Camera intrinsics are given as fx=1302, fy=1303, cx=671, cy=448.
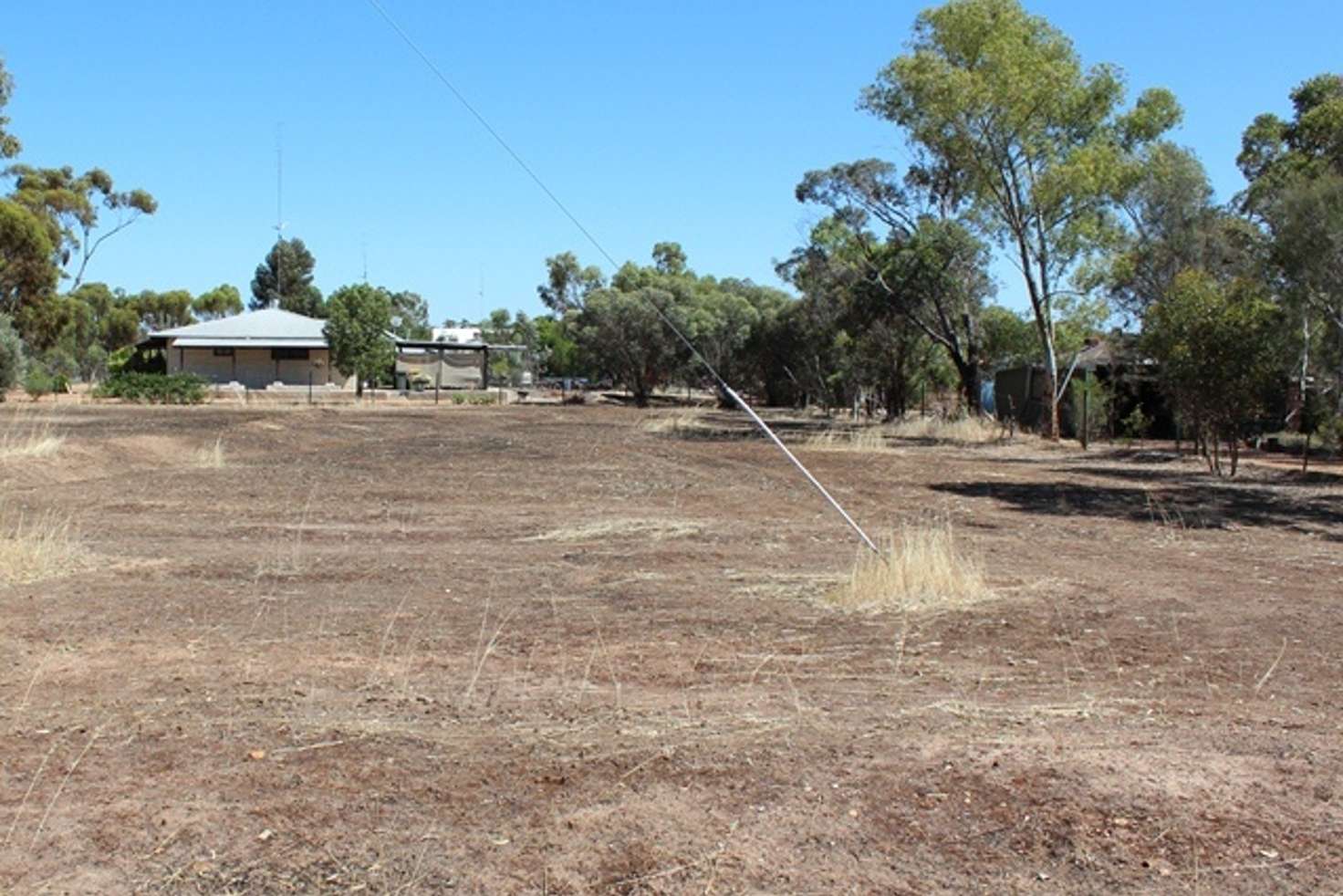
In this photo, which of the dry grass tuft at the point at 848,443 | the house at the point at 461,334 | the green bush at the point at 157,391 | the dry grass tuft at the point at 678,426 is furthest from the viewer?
the house at the point at 461,334

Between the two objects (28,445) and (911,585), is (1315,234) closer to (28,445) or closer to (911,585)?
(911,585)

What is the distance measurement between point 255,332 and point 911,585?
70.7m

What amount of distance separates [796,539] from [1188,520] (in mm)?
6394

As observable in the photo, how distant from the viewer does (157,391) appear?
57375mm

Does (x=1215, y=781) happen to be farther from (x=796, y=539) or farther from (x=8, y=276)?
(x=8, y=276)

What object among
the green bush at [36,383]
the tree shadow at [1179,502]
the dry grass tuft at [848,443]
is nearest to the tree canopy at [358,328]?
the green bush at [36,383]

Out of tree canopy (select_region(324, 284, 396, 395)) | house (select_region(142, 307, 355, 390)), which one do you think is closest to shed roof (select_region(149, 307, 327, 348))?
house (select_region(142, 307, 355, 390))

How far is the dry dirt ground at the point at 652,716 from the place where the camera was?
482cm

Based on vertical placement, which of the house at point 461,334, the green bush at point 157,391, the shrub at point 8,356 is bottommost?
the green bush at point 157,391

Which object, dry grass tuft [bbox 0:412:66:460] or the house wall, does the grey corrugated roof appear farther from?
dry grass tuft [bbox 0:412:66:460]

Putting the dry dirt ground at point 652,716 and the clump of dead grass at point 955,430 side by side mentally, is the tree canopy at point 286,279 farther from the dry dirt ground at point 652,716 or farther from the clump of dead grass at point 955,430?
the dry dirt ground at point 652,716

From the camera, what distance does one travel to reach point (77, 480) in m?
20.7

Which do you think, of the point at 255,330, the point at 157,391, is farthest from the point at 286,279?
the point at 157,391

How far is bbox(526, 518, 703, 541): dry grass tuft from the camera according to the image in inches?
571
